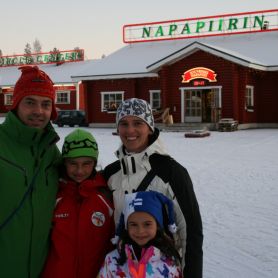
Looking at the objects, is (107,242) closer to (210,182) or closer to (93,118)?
(210,182)

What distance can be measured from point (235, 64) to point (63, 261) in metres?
19.2

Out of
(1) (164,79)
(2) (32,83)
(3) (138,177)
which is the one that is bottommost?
(3) (138,177)

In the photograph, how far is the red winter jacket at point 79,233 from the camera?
2.35 m

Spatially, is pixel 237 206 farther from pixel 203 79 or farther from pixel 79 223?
pixel 203 79

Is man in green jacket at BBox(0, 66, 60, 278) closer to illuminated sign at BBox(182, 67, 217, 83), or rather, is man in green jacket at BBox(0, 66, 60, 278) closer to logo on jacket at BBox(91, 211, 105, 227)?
logo on jacket at BBox(91, 211, 105, 227)

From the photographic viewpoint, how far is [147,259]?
2201mm

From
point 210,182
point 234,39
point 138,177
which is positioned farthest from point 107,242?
point 234,39

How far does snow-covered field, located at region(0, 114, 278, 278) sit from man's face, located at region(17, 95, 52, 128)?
111 cm

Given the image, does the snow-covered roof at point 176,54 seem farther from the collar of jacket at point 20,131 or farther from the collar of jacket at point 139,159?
the collar of jacket at point 20,131

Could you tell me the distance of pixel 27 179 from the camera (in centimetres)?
222

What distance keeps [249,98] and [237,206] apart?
16.6 meters

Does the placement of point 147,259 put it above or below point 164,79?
below

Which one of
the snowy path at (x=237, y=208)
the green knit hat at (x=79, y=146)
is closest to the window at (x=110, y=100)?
the snowy path at (x=237, y=208)

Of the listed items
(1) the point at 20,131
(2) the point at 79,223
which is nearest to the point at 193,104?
(2) the point at 79,223
